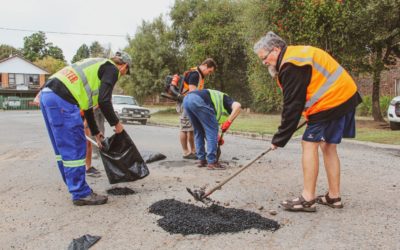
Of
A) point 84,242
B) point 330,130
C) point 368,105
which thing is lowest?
point 84,242

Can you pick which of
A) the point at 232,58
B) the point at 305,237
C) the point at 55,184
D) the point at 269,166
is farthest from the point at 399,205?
the point at 232,58

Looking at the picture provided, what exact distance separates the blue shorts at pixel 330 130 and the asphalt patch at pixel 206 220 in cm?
100

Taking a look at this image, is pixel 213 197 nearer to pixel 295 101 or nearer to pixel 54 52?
pixel 295 101

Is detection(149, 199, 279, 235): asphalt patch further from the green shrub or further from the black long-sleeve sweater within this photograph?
the green shrub

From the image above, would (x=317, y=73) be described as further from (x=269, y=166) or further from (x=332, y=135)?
(x=269, y=166)

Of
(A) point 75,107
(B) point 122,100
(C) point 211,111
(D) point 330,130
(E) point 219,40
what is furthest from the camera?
(E) point 219,40

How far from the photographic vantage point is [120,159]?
544 cm

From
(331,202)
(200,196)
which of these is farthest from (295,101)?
(200,196)

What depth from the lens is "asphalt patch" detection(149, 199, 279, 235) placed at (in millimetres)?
3904

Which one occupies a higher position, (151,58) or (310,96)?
(151,58)

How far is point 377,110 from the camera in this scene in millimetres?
17094

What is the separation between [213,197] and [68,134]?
181 centimetres

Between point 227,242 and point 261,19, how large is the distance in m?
15.4

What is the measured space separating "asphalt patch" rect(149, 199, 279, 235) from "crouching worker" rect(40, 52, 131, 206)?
0.92m
